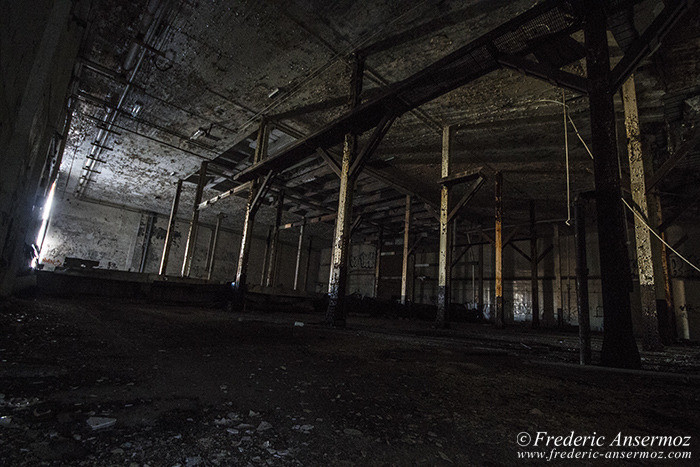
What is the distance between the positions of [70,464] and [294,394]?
804 mm

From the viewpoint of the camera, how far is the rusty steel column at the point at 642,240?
4137 millimetres

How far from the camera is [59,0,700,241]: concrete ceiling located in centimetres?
475

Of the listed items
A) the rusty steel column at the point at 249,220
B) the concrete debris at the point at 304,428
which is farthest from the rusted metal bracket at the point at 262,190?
the concrete debris at the point at 304,428

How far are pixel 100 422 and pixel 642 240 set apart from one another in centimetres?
589

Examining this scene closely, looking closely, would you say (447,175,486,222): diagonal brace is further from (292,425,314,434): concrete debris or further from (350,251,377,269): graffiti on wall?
(350,251,377,269): graffiti on wall

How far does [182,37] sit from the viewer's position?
5301mm

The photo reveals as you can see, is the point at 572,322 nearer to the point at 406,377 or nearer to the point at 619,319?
the point at 619,319

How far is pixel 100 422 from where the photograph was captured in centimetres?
96

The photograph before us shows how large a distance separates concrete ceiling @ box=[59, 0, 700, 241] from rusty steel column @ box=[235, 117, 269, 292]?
0.51 meters

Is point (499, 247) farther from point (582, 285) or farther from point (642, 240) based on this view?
point (582, 285)

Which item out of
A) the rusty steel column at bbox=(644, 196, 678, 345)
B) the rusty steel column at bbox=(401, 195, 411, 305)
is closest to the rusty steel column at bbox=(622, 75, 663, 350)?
the rusty steel column at bbox=(644, 196, 678, 345)

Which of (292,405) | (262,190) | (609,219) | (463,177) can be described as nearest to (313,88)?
(262,190)

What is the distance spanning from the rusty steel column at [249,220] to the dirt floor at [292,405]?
468 centimetres

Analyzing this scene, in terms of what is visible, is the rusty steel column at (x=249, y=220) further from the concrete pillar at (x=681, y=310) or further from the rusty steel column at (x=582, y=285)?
the concrete pillar at (x=681, y=310)
